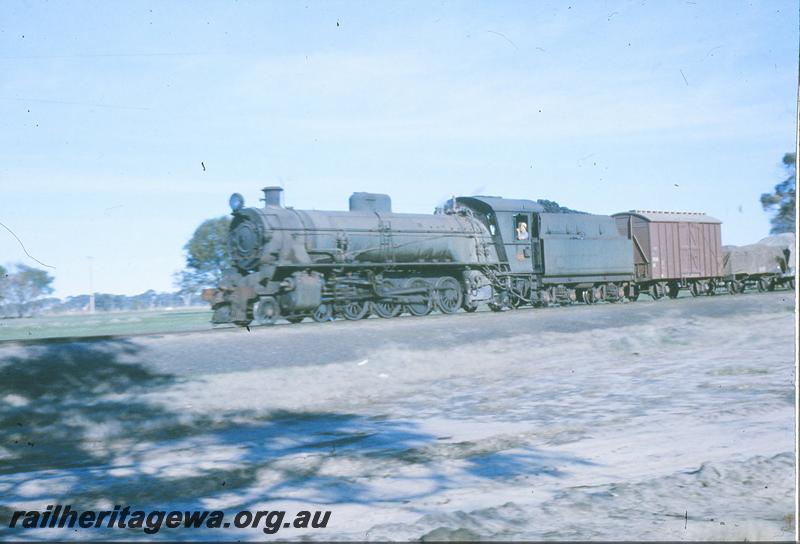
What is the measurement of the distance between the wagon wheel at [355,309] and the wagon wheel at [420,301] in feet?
5.08

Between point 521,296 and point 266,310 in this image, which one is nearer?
point 266,310

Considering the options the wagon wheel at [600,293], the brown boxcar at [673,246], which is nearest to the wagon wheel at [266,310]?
the wagon wheel at [600,293]

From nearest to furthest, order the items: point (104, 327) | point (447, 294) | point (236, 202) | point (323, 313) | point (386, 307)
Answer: point (323, 313)
point (236, 202)
point (386, 307)
point (447, 294)
point (104, 327)

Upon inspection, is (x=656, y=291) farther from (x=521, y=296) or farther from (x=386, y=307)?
(x=386, y=307)

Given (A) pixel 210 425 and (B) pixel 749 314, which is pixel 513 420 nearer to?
(A) pixel 210 425

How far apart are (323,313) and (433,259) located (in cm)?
444

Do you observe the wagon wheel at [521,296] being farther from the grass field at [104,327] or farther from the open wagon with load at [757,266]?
the open wagon with load at [757,266]

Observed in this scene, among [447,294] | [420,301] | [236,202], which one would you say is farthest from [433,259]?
[236,202]

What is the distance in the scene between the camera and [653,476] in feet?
23.7

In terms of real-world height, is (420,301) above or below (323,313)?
above

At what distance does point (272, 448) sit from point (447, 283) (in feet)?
45.7

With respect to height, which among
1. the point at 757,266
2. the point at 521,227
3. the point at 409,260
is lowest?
the point at 757,266

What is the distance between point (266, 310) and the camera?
19.2 meters

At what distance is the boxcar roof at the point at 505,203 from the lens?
2530 cm
